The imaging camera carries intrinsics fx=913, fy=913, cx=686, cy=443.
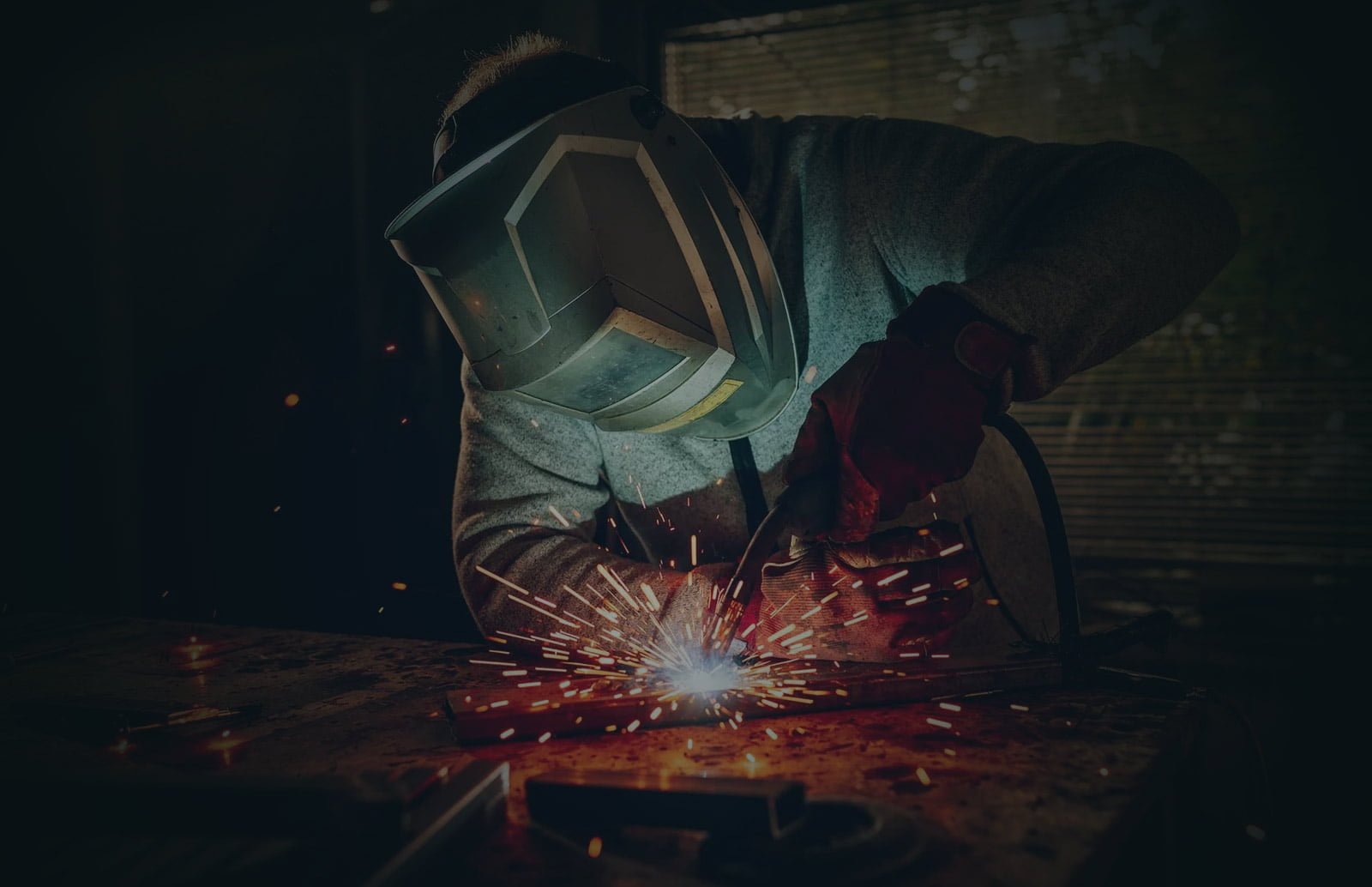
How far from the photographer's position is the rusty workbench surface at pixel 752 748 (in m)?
0.77

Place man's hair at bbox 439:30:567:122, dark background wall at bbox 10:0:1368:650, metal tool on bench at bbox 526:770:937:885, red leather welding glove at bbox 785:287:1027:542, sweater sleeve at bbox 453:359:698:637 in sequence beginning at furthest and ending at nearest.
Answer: dark background wall at bbox 10:0:1368:650, sweater sleeve at bbox 453:359:698:637, man's hair at bbox 439:30:567:122, red leather welding glove at bbox 785:287:1027:542, metal tool on bench at bbox 526:770:937:885

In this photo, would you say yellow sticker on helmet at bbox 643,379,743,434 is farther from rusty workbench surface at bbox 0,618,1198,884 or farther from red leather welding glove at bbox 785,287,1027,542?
rusty workbench surface at bbox 0,618,1198,884

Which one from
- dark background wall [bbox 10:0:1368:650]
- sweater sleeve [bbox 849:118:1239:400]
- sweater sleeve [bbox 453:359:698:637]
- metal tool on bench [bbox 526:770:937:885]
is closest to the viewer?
metal tool on bench [bbox 526:770:937:885]

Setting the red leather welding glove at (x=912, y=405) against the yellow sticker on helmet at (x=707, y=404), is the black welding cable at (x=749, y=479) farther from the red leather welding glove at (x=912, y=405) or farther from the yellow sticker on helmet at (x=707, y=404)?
the red leather welding glove at (x=912, y=405)

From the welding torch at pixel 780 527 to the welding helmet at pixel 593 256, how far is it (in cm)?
19

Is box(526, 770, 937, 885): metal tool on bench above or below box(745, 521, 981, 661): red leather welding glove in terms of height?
below

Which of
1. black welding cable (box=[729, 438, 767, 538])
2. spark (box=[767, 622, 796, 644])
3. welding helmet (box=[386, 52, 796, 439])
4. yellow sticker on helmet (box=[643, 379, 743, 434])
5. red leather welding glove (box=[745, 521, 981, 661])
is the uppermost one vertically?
welding helmet (box=[386, 52, 796, 439])

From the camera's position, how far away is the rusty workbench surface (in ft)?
2.52

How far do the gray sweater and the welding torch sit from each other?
0.22 metres

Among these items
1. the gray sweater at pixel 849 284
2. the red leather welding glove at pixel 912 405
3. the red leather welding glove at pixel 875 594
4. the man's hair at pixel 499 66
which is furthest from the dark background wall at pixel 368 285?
the red leather welding glove at pixel 912 405

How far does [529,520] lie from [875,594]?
743 millimetres

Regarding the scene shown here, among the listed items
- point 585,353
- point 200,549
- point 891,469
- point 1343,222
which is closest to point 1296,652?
point 1343,222

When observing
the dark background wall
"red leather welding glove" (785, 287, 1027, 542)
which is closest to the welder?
"red leather welding glove" (785, 287, 1027, 542)

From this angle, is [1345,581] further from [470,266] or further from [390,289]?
[390,289]
